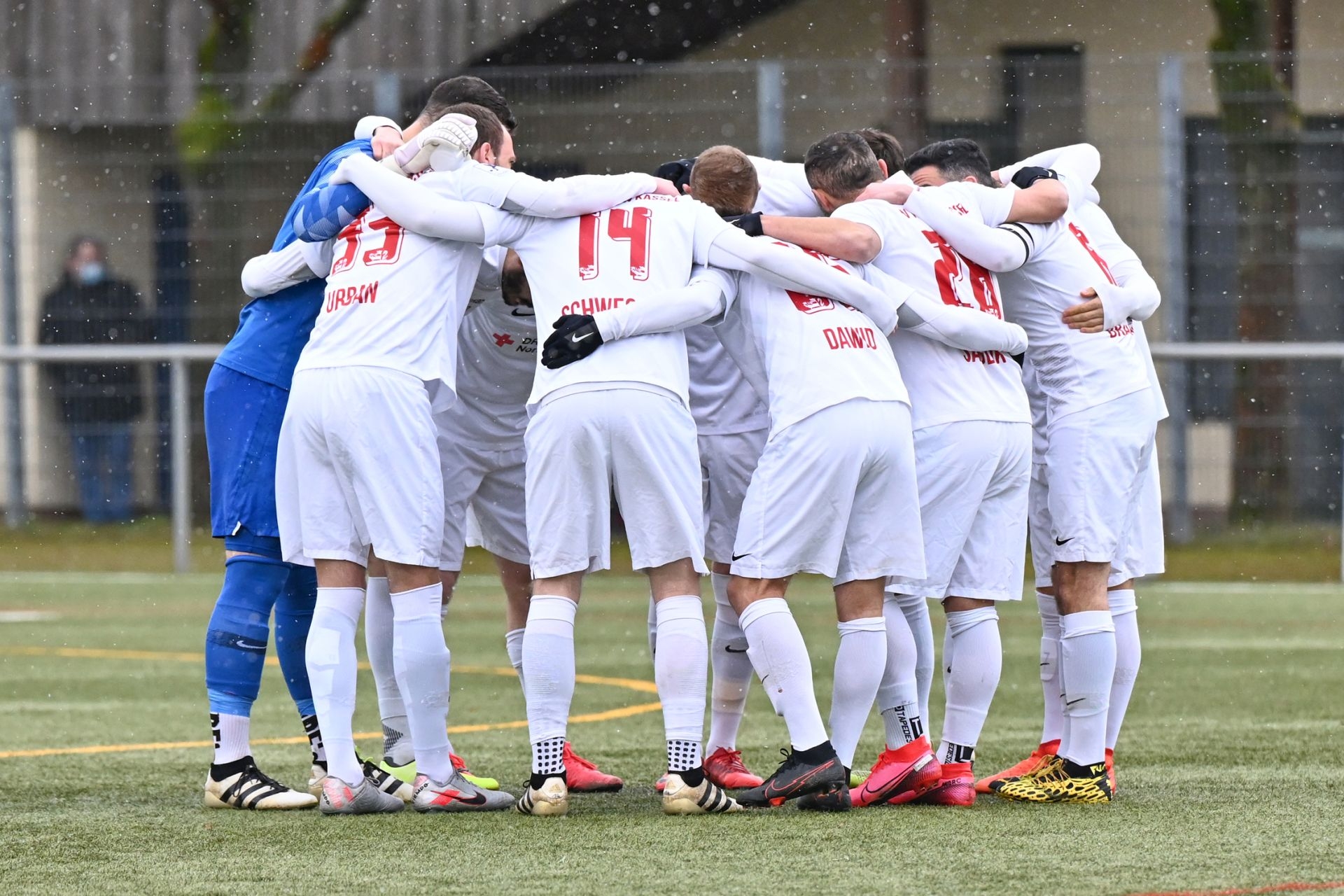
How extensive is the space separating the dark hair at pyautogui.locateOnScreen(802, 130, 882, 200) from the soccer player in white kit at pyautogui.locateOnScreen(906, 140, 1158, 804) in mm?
186

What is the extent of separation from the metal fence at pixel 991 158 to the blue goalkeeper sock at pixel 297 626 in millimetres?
7269

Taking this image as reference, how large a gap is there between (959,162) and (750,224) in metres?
0.82

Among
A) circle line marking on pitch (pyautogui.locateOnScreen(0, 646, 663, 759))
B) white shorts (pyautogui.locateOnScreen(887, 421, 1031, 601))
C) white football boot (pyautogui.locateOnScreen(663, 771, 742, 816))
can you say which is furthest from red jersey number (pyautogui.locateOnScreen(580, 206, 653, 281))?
circle line marking on pitch (pyautogui.locateOnScreen(0, 646, 663, 759))

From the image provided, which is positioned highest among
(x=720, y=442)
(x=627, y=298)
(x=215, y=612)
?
(x=627, y=298)

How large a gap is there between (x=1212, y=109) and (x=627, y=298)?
8250mm

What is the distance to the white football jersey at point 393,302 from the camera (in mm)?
5262

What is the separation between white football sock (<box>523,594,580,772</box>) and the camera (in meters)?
5.17

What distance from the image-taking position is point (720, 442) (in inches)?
232

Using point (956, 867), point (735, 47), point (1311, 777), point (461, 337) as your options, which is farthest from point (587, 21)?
point (956, 867)

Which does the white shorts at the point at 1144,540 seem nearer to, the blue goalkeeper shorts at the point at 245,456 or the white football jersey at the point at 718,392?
the white football jersey at the point at 718,392

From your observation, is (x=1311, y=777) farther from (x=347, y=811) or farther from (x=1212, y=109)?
(x=1212, y=109)

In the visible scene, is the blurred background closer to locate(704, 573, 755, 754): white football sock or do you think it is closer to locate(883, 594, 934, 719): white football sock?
locate(883, 594, 934, 719): white football sock

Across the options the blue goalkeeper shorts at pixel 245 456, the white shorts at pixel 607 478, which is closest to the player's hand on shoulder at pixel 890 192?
the white shorts at pixel 607 478

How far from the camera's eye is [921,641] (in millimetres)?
5953
